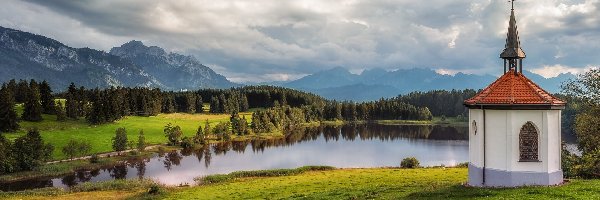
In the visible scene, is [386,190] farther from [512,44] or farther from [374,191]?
[512,44]

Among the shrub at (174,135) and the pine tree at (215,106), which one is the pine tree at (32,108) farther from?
the pine tree at (215,106)

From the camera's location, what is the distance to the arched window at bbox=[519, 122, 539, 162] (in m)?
27.6

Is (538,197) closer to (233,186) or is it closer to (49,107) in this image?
(233,186)

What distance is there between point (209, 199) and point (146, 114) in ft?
376

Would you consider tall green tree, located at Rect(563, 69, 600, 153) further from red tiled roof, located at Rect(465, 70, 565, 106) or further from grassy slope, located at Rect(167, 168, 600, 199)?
red tiled roof, located at Rect(465, 70, 565, 106)

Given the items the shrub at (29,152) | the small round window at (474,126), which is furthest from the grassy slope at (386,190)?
the shrub at (29,152)

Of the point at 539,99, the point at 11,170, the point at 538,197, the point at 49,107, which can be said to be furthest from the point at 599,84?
the point at 49,107

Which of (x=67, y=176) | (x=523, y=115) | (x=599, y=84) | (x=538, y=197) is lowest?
(x=67, y=176)

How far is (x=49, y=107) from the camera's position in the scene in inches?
4488

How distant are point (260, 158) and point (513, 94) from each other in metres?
68.6

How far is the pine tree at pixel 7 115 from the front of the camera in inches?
3618

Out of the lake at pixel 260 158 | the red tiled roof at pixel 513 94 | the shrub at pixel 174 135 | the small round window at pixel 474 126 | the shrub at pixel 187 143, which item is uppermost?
the red tiled roof at pixel 513 94

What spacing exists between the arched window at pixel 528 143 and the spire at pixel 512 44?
4.80 metres

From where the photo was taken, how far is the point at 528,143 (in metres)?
27.6
